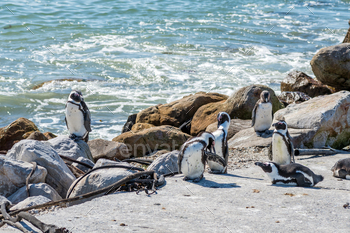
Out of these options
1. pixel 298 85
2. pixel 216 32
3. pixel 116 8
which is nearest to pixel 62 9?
pixel 116 8

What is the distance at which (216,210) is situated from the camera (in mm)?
3717

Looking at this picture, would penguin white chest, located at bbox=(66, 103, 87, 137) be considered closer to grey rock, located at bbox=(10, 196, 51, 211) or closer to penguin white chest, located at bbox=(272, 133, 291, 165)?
grey rock, located at bbox=(10, 196, 51, 211)

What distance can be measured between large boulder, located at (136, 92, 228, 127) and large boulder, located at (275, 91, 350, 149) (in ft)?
10.6

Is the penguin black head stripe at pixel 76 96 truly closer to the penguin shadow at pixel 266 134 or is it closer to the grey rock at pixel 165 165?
the grey rock at pixel 165 165

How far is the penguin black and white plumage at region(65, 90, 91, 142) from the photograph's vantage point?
691 cm

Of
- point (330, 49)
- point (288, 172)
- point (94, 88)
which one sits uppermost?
point (330, 49)

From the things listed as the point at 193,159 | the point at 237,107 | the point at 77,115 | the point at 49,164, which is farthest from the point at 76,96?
the point at 237,107

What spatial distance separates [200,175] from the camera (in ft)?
16.0

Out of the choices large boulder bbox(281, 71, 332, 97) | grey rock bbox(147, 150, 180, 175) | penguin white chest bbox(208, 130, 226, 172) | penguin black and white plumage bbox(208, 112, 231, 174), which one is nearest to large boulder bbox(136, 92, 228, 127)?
large boulder bbox(281, 71, 332, 97)

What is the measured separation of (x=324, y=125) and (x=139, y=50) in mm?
14103

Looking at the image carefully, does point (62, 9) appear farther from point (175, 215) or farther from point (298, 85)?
point (175, 215)

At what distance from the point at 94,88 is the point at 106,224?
1155 centimetres

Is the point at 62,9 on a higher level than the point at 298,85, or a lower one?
higher

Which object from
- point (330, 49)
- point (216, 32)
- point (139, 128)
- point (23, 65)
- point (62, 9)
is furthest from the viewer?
point (62, 9)
